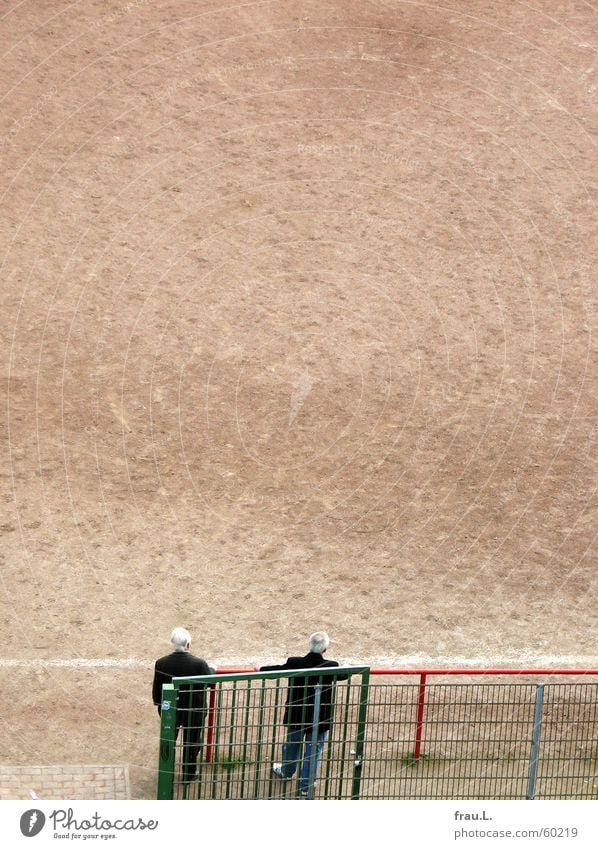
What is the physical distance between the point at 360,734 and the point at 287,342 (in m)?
10.1

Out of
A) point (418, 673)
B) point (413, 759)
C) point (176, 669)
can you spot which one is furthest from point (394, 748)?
point (176, 669)

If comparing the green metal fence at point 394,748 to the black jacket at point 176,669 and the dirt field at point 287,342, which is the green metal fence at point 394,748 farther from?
the dirt field at point 287,342

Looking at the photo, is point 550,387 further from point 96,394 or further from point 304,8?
point 304,8

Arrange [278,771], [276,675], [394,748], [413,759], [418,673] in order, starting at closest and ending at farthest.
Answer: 1. [276,675]
2. [278,771]
3. [418,673]
4. [413,759]
5. [394,748]

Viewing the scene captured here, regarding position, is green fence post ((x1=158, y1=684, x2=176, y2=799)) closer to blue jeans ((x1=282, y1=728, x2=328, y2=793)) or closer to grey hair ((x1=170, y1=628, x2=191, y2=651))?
blue jeans ((x1=282, y1=728, x2=328, y2=793))

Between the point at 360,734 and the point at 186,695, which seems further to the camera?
the point at 186,695

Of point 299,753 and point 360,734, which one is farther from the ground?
point 360,734

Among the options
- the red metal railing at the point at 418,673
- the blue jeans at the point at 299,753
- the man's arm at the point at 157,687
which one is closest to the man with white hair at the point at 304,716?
the blue jeans at the point at 299,753

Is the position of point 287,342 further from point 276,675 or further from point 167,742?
point 167,742

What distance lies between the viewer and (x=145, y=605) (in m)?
18.1

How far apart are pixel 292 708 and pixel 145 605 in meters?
4.67

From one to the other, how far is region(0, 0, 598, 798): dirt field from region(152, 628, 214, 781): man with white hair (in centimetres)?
109

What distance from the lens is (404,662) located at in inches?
689
